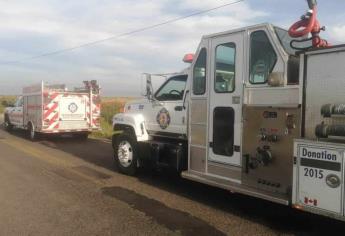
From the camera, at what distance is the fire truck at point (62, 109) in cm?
1658

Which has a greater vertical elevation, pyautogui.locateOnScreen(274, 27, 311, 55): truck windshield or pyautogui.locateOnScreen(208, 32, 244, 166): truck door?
pyautogui.locateOnScreen(274, 27, 311, 55): truck windshield

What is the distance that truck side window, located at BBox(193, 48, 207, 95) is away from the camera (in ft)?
23.9

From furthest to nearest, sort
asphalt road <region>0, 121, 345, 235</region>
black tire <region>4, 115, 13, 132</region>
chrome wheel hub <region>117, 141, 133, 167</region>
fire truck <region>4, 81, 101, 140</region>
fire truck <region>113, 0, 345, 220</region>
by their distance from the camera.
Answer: black tire <region>4, 115, 13, 132</region> < fire truck <region>4, 81, 101, 140</region> < chrome wheel hub <region>117, 141, 133, 167</region> < asphalt road <region>0, 121, 345, 235</region> < fire truck <region>113, 0, 345, 220</region>

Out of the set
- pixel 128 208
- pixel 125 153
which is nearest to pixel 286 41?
pixel 128 208

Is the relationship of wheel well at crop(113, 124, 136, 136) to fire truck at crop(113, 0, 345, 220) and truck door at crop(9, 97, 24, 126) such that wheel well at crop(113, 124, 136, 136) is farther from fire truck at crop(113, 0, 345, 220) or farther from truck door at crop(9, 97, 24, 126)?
truck door at crop(9, 97, 24, 126)

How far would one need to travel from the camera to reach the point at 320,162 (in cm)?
503

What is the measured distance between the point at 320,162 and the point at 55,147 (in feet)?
37.3

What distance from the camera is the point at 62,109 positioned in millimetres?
16781

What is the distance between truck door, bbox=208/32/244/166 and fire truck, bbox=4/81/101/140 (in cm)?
1083

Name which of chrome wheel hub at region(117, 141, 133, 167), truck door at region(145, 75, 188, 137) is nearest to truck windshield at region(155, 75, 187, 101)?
truck door at region(145, 75, 188, 137)

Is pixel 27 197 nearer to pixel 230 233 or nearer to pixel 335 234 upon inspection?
pixel 230 233

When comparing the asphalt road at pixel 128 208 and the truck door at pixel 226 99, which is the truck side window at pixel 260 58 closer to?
the truck door at pixel 226 99

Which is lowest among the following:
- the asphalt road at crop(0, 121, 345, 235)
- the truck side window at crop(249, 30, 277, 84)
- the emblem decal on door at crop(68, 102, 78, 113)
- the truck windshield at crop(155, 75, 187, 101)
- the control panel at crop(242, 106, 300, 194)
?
the asphalt road at crop(0, 121, 345, 235)

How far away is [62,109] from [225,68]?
36.6ft
